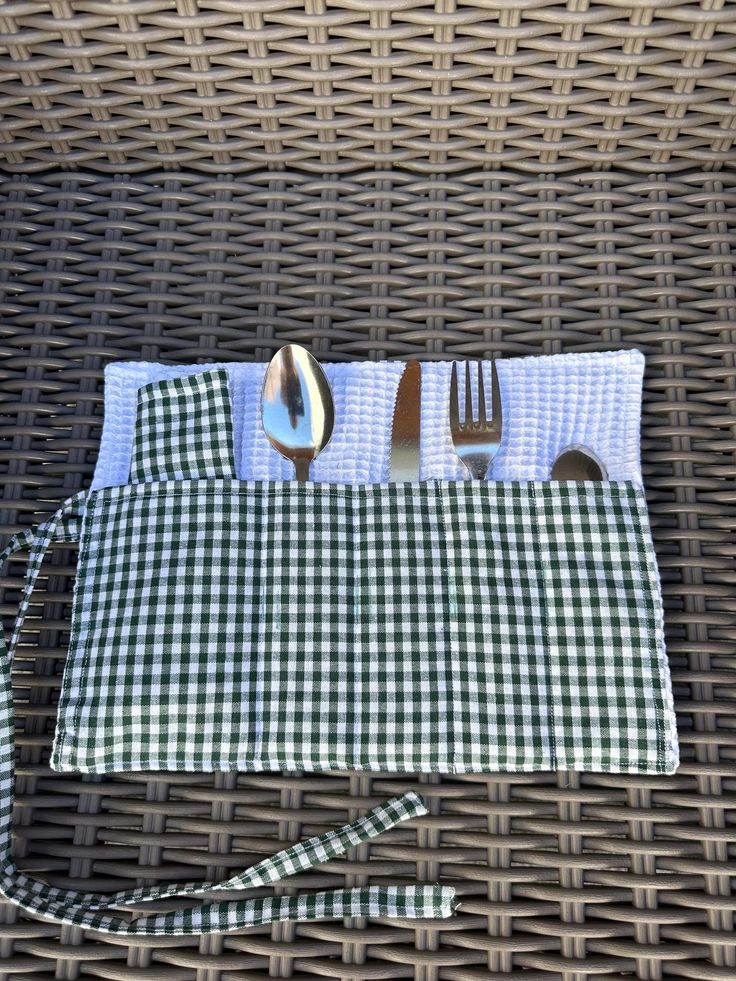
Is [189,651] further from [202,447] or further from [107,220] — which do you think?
[107,220]

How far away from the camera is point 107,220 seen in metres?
0.57

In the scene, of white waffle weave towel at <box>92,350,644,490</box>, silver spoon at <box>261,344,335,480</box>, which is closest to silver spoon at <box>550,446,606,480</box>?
white waffle weave towel at <box>92,350,644,490</box>

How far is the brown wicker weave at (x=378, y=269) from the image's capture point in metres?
0.45

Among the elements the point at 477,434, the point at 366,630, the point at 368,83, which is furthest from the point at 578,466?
the point at 368,83

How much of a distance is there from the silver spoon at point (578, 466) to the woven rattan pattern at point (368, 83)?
0.22m

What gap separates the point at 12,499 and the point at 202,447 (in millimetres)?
142

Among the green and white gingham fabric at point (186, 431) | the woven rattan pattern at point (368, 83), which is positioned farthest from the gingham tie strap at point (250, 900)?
the woven rattan pattern at point (368, 83)

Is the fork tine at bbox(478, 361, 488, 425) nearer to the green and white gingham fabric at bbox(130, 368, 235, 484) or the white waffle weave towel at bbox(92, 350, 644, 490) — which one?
the white waffle weave towel at bbox(92, 350, 644, 490)

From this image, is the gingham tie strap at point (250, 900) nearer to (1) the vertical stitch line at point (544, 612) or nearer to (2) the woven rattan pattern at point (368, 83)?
(1) the vertical stitch line at point (544, 612)

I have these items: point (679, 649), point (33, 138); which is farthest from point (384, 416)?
point (33, 138)

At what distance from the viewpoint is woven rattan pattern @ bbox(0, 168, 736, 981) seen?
1.43ft

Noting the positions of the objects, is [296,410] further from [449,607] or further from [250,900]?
[250,900]

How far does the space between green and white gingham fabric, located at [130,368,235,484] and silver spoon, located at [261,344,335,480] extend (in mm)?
27

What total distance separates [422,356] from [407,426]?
0.06 metres
